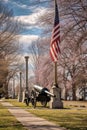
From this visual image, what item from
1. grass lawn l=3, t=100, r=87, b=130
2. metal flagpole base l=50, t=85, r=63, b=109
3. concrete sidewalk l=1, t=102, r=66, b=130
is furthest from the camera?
metal flagpole base l=50, t=85, r=63, b=109

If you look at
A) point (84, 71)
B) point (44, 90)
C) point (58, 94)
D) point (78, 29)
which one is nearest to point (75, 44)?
point (78, 29)

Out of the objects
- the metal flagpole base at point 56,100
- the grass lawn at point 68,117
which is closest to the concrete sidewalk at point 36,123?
the grass lawn at point 68,117

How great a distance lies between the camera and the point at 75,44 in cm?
2562

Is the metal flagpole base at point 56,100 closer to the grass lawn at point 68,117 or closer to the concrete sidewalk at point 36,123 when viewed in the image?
the grass lawn at point 68,117

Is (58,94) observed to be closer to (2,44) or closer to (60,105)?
(60,105)

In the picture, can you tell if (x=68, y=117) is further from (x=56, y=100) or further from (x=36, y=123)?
(x=56, y=100)

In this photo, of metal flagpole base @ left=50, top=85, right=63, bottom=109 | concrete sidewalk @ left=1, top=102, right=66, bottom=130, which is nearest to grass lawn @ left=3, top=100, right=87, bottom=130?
concrete sidewalk @ left=1, top=102, right=66, bottom=130

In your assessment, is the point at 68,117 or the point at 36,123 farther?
the point at 68,117

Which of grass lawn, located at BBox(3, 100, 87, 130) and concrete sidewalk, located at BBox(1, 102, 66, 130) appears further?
grass lawn, located at BBox(3, 100, 87, 130)

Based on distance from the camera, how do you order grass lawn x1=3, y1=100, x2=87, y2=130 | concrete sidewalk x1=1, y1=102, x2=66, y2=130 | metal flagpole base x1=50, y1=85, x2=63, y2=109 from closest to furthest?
concrete sidewalk x1=1, y1=102, x2=66, y2=130 → grass lawn x1=3, y1=100, x2=87, y2=130 → metal flagpole base x1=50, y1=85, x2=63, y2=109

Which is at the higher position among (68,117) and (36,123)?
(68,117)

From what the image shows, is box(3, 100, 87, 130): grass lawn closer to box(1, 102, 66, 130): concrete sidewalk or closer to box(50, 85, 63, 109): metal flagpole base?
box(1, 102, 66, 130): concrete sidewalk

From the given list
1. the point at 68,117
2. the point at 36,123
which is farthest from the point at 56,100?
the point at 36,123

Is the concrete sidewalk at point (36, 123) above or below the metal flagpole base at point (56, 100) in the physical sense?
below
